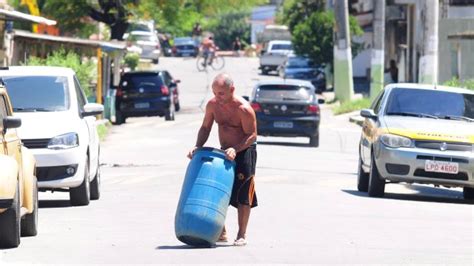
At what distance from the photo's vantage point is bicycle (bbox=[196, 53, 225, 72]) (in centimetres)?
7512

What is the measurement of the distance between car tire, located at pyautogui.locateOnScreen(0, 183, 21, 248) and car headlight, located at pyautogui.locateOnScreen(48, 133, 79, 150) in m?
4.37

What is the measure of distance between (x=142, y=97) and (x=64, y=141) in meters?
26.4

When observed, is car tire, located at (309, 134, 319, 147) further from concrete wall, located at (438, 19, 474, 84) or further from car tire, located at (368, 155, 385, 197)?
car tire, located at (368, 155, 385, 197)

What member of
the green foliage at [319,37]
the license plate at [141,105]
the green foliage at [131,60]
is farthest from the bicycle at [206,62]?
the license plate at [141,105]

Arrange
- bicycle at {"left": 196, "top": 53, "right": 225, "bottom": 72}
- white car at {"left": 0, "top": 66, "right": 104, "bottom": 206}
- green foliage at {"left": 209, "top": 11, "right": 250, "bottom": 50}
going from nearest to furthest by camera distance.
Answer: white car at {"left": 0, "top": 66, "right": 104, "bottom": 206}, bicycle at {"left": 196, "top": 53, "right": 225, "bottom": 72}, green foliage at {"left": 209, "top": 11, "right": 250, "bottom": 50}

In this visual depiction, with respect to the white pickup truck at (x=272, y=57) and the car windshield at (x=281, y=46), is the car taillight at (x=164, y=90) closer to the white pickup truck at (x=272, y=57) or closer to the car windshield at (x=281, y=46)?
the white pickup truck at (x=272, y=57)

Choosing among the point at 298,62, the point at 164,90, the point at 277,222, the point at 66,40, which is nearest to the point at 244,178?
the point at 277,222

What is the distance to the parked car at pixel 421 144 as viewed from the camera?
1988cm

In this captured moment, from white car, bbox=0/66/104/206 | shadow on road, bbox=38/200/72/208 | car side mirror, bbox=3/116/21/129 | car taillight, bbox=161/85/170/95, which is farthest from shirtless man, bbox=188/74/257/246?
car taillight, bbox=161/85/170/95

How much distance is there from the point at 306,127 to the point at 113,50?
10.8 m

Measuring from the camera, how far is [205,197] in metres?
13.2

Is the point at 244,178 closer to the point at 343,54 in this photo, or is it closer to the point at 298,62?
the point at 343,54

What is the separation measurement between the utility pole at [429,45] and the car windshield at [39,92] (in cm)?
2339

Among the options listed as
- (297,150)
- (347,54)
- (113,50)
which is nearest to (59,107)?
(297,150)
